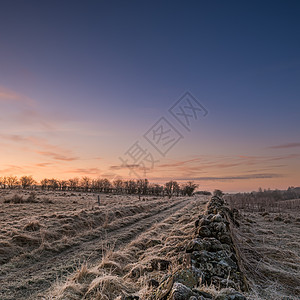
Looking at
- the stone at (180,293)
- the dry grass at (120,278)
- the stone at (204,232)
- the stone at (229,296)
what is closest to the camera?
the stone at (180,293)

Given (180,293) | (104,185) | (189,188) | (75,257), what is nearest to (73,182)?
(104,185)

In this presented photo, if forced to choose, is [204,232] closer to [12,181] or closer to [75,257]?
[75,257]

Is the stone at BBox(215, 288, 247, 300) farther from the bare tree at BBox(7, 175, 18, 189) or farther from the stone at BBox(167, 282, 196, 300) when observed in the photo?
the bare tree at BBox(7, 175, 18, 189)

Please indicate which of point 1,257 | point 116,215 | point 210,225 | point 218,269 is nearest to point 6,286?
point 1,257

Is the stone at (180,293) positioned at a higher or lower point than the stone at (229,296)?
higher

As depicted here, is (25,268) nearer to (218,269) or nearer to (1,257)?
(1,257)

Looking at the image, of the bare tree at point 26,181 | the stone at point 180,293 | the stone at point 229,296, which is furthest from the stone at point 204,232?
the bare tree at point 26,181

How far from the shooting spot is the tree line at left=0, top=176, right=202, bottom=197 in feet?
362

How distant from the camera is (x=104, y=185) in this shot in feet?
415

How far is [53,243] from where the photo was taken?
9.50 metres

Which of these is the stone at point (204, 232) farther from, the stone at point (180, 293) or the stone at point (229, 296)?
the stone at point (180, 293)

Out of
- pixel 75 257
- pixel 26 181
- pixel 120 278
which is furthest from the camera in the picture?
pixel 26 181

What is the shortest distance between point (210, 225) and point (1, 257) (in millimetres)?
8030

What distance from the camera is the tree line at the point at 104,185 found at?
4348 inches
